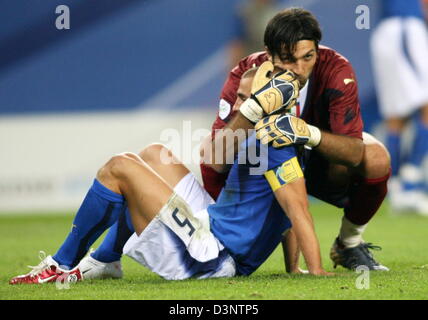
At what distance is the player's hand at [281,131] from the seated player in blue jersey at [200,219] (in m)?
0.08

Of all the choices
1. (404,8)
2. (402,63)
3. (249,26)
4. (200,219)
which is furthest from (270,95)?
(249,26)

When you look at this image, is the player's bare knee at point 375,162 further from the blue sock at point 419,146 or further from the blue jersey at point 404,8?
the blue jersey at point 404,8

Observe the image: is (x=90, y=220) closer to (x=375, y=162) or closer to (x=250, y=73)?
(x=250, y=73)

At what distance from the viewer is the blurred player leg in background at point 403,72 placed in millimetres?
9055

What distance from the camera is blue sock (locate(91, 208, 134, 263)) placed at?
4328 mm

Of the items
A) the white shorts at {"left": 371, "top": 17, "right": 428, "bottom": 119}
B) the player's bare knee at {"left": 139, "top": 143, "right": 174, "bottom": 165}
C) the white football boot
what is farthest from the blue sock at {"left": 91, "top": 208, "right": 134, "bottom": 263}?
the white shorts at {"left": 371, "top": 17, "right": 428, "bottom": 119}

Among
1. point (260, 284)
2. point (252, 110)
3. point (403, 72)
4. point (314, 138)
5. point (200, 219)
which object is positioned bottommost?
point (260, 284)

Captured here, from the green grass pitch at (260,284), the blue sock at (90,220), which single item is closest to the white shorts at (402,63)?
the green grass pitch at (260,284)

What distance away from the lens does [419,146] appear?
8852 millimetres

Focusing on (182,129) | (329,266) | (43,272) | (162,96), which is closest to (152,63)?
(162,96)

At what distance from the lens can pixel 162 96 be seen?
35.2 ft

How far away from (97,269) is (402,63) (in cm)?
572

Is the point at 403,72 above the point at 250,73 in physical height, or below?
above

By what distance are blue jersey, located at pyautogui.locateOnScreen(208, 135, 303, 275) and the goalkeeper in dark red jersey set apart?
0.19 meters
